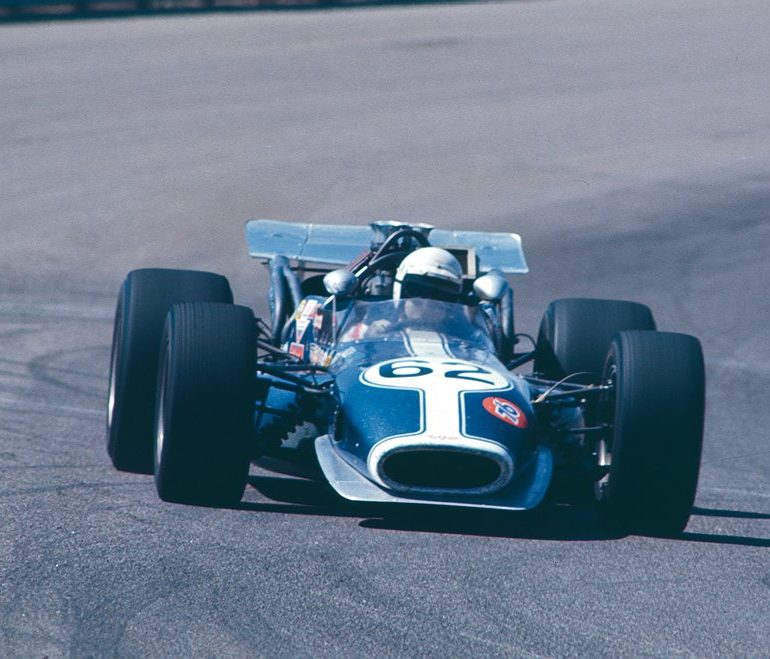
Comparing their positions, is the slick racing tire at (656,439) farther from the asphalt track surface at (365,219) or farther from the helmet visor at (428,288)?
the helmet visor at (428,288)

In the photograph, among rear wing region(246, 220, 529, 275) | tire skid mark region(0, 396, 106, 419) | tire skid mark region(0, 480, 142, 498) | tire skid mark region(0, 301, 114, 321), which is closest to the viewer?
tire skid mark region(0, 480, 142, 498)

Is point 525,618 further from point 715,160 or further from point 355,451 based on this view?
point 715,160

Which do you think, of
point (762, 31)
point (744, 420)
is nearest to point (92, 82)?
point (762, 31)

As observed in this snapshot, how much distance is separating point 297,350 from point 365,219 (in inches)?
350

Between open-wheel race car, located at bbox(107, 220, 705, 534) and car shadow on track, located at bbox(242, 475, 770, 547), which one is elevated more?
open-wheel race car, located at bbox(107, 220, 705, 534)

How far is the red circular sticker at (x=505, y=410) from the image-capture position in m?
7.12

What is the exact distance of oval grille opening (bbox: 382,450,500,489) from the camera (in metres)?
6.95

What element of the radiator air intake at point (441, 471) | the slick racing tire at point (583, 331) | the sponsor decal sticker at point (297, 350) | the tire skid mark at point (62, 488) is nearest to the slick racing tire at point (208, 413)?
the tire skid mark at point (62, 488)

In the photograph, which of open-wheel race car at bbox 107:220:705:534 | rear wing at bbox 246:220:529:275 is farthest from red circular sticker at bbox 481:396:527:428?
rear wing at bbox 246:220:529:275

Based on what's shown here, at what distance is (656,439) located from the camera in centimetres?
711

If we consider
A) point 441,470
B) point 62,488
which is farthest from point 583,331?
point 62,488

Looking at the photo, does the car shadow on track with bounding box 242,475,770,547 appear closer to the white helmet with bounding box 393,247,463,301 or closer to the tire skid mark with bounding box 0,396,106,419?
the white helmet with bounding box 393,247,463,301

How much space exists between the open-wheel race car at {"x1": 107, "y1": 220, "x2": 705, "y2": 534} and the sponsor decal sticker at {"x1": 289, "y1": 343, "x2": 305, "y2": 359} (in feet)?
0.05

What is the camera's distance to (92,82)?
2514 cm
